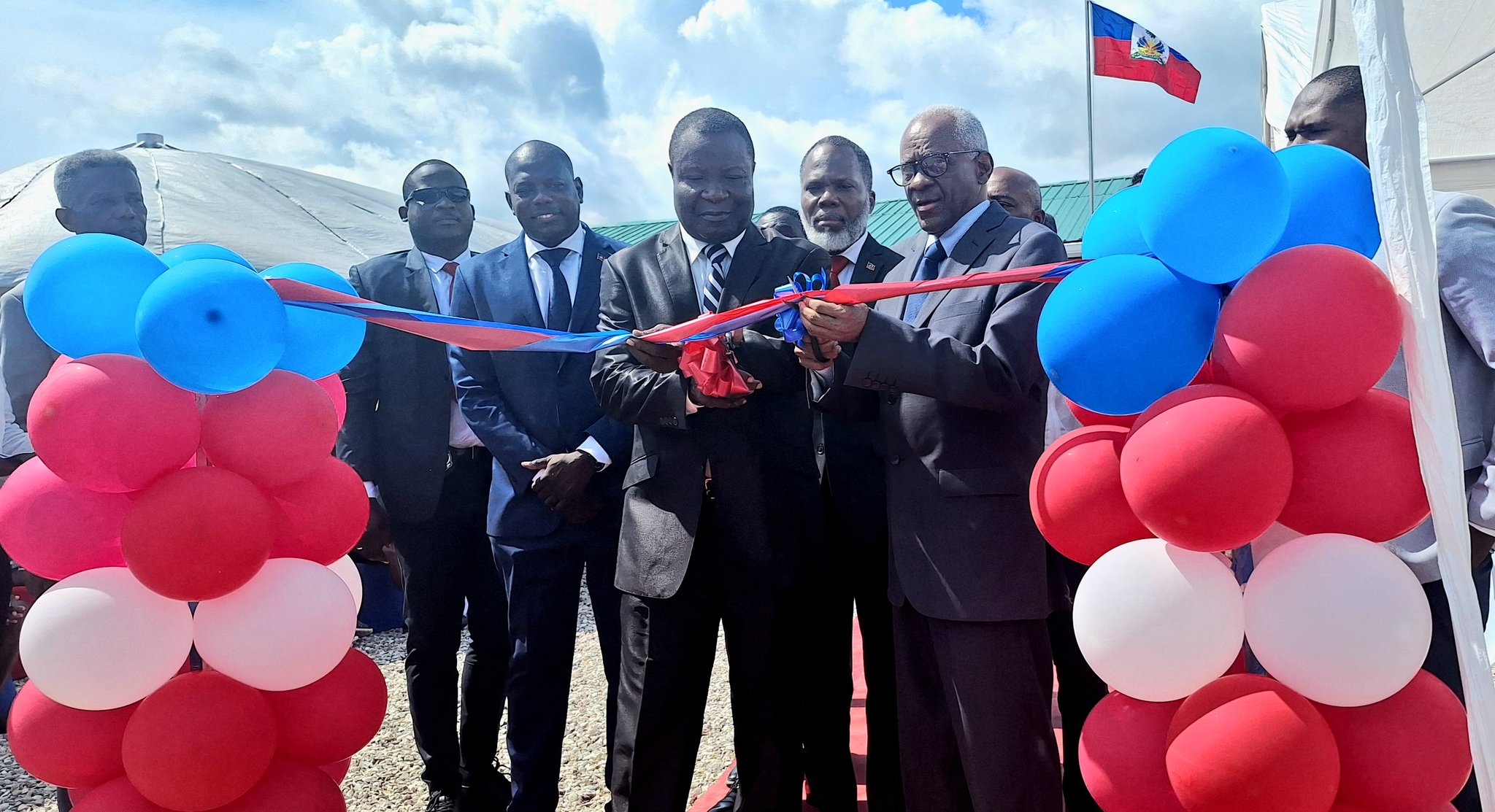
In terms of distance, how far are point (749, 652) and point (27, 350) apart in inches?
100.0

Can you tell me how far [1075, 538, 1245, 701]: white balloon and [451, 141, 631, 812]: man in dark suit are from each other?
1.85 m

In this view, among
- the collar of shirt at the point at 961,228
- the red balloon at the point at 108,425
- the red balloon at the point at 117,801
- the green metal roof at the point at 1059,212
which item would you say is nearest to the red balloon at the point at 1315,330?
the collar of shirt at the point at 961,228

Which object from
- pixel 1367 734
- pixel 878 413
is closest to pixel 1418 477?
pixel 1367 734

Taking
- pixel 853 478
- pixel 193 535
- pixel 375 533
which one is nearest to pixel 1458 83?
pixel 853 478

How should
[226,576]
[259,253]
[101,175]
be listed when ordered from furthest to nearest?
[259,253], [101,175], [226,576]

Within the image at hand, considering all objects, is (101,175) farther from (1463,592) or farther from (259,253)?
(259,253)

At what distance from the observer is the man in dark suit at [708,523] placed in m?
2.92


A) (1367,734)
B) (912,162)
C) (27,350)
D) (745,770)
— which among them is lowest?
(745,770)

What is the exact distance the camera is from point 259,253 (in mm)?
8516

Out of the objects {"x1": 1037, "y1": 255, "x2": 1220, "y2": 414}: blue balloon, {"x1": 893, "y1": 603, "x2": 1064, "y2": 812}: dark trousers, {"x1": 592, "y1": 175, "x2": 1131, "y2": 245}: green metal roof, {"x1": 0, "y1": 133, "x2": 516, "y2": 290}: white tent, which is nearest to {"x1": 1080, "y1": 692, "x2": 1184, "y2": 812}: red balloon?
{"x1": 893, "y1": 603, "x2": 1064, "y2": 812}: dark trousers

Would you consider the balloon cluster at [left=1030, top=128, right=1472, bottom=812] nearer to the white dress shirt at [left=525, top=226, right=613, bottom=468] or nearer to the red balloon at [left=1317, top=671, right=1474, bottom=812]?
the red balloon at [left=1317, top=671, right=1474, bottom=812]

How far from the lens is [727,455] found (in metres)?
2.95

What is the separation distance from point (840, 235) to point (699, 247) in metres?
1.32

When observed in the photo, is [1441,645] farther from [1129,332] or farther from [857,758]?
[857,758]
